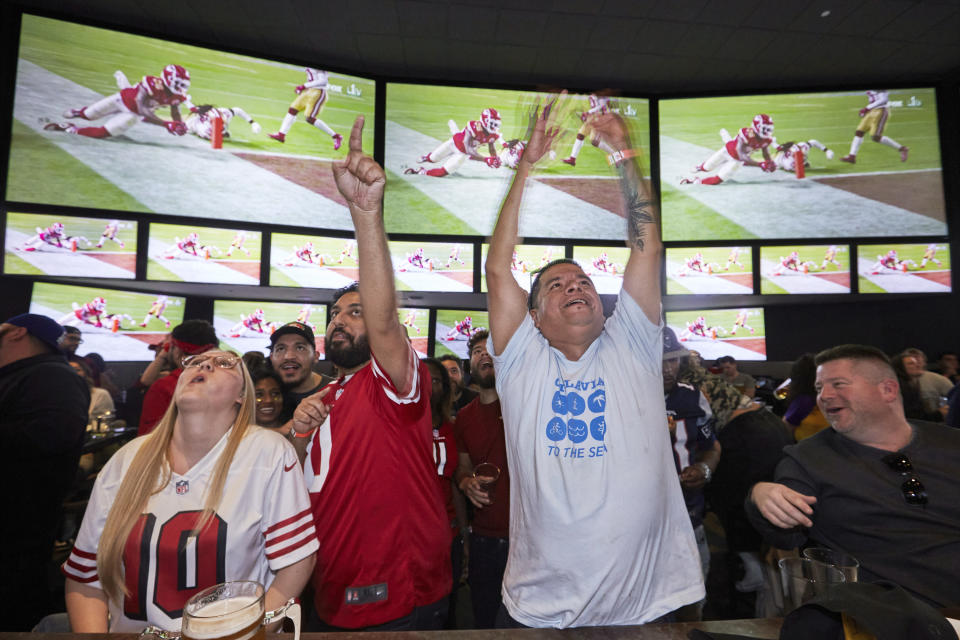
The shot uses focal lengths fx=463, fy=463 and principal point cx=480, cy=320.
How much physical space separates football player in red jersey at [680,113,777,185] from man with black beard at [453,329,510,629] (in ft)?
13.7

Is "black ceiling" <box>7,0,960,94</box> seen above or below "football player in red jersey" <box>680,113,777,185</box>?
above

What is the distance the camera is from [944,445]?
1.60 m

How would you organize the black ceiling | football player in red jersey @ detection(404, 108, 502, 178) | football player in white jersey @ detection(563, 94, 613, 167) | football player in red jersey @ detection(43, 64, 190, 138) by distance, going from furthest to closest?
football player in red jersey @ detection(404, 108, 502, 178)
the black ceiling
football player in red jersey @ detection(43, 64, 190, 138)
football player in white jersey @ detection(563, 94, 613, 167)

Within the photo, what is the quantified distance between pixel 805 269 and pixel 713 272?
1.00 m

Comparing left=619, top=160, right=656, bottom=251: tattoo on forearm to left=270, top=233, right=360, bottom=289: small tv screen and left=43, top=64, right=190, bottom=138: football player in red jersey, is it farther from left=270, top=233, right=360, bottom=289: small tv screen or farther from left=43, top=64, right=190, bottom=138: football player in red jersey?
Result: left=43, top=64, right=190, bottom=138: football player in red jersey

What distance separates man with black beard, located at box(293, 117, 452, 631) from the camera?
54.2 inches

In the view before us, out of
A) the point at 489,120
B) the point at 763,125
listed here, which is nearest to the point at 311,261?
the point at 489,120

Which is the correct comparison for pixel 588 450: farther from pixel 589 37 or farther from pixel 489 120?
pixel 589 37

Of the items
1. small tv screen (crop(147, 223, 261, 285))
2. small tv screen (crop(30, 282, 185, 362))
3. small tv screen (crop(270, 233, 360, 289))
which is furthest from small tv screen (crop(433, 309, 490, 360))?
small tv screen (crop(30, 282, 185, 362))

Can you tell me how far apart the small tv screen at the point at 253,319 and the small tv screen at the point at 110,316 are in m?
0.50

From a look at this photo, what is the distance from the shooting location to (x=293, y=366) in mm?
2562

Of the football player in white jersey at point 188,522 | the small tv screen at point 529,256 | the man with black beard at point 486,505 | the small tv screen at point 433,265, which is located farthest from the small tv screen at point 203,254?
the football player in white jersey at point 188,522

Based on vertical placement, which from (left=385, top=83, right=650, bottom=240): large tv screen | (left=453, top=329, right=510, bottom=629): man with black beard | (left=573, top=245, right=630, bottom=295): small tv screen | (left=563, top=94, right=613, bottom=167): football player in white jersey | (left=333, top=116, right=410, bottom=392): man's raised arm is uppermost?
(left=385, top=83, right=650, bottom=240): large tv screen

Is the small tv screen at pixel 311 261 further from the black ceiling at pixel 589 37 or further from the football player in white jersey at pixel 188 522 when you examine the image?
the football player in white jersey at pixel 188 522
